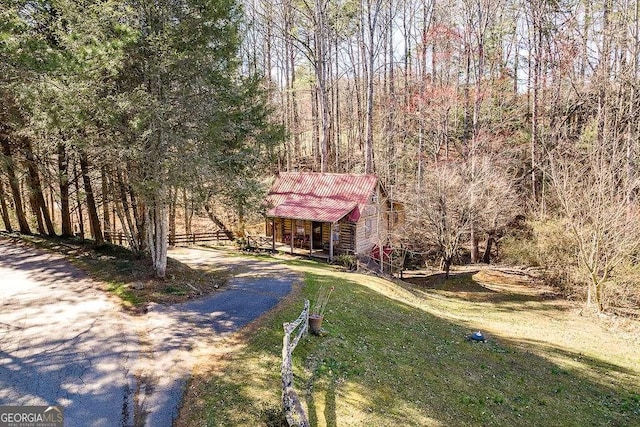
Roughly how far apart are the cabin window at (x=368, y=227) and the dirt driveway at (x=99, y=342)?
11431mm

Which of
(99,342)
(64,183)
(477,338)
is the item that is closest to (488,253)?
(477,338)

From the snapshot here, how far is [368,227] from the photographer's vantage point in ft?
86.8

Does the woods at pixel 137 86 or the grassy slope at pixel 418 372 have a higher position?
the woods at pixel 137 86

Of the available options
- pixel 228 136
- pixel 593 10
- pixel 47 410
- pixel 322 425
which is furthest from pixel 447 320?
pixel 593 10

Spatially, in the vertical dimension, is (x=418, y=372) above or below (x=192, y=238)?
below

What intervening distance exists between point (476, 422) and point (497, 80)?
96.4ft

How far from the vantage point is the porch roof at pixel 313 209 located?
23797 millimetres

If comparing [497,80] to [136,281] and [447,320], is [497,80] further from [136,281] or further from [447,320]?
[136,281]

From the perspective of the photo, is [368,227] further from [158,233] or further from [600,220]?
[158,233]

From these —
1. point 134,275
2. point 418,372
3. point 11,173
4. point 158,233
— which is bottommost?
point 418,372

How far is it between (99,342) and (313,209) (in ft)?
54.4

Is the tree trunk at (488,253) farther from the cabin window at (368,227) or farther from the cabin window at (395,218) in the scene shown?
the cabin window at (368,227)

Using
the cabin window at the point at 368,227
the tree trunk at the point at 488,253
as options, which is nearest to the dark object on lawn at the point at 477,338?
the cabin window at the point at 368,227

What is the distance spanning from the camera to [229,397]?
7496 mm
